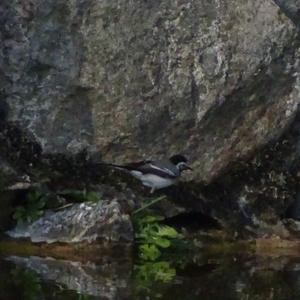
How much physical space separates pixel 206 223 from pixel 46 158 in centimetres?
169

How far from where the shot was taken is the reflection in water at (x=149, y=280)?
27.7ft

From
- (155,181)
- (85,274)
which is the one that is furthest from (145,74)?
(85,274)

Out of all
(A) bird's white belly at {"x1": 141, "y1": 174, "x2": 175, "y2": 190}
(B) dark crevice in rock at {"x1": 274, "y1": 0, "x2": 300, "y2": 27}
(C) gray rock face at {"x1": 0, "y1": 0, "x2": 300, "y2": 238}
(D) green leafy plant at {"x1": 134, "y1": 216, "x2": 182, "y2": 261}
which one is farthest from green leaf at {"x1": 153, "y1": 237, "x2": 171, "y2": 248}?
(B) dark crevice in rock at {"x1": 274, "y1": 0, "x2": 300, "y2": 27}

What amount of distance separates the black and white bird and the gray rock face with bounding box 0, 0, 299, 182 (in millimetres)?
157

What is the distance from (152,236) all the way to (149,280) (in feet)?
4.33

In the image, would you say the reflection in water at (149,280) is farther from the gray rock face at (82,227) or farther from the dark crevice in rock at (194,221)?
the dark crevice in rock at (194,221)

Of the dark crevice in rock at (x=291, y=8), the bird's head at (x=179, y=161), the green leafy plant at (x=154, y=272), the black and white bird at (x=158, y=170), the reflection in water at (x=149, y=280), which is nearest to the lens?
the reflection in water at (x=149, y=280)

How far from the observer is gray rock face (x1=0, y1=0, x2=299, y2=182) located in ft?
34.7

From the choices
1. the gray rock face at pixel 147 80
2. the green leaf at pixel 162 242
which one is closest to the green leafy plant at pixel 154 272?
the green leaf at pixel 162 242

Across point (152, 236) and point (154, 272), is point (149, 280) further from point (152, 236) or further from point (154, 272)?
point (152, 236)

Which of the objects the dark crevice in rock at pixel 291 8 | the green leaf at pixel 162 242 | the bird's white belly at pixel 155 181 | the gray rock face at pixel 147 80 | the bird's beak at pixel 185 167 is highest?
the dark crevice in rock at pixel 291 8

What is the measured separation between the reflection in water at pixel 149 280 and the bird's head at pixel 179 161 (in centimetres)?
99

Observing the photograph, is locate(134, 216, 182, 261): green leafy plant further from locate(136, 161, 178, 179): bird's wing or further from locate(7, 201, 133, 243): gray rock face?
locate(136, 161, 178, 179): bird's wing

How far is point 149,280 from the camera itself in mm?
9023
